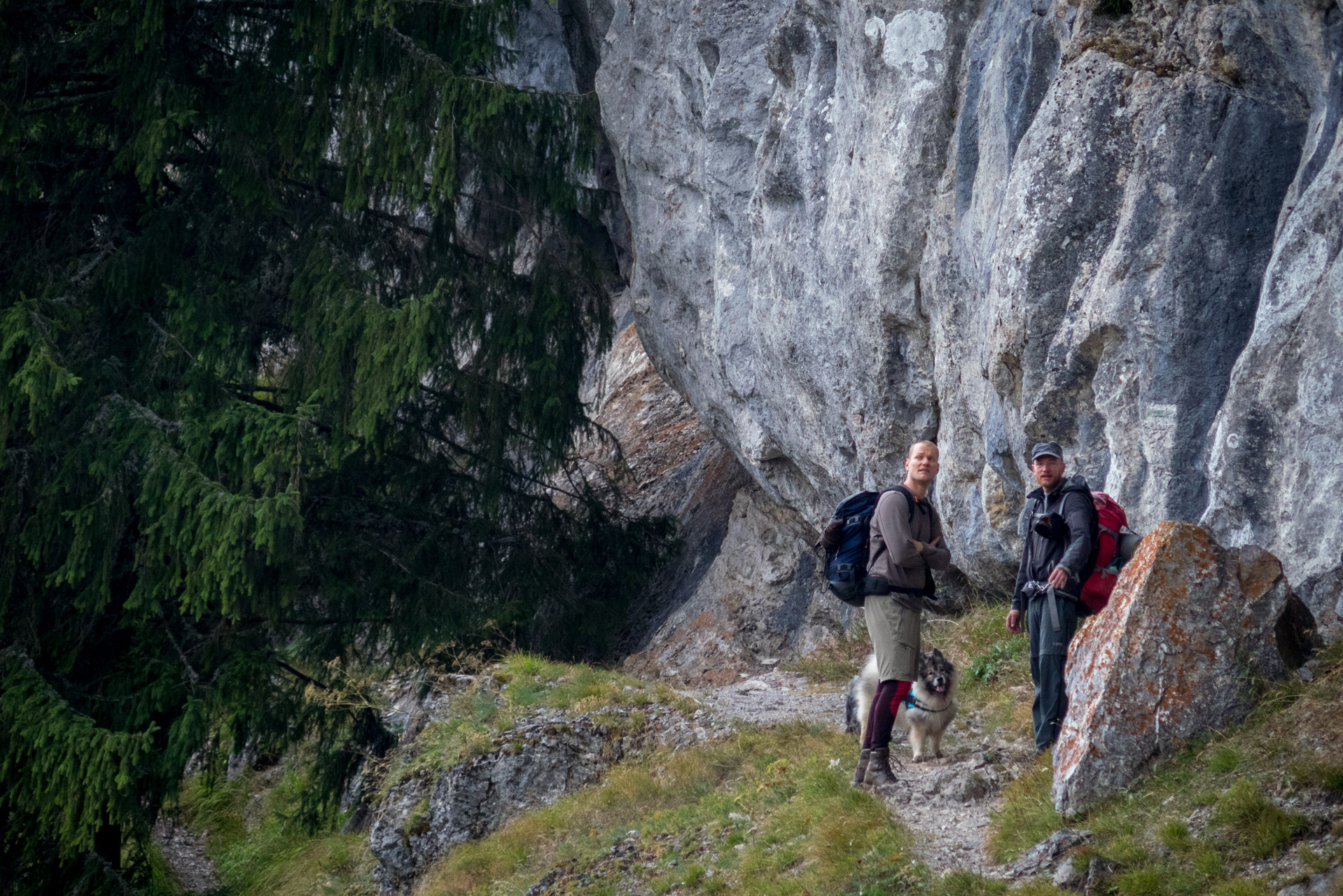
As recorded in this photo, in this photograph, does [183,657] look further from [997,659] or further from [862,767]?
[997,659]

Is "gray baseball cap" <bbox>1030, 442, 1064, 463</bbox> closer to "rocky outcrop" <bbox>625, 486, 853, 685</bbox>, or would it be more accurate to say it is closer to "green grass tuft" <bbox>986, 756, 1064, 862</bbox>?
"green grass tuft" <bbox>986, 756, 1064, 862</bbox>

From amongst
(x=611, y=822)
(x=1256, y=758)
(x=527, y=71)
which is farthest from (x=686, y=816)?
(x=527, y=71)

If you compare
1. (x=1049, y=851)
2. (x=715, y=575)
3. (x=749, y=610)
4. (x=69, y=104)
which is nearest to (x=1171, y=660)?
(x=1049, y=851)

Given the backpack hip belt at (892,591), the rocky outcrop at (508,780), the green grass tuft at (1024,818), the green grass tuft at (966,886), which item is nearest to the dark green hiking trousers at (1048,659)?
the green grass tuft at (1024,818)

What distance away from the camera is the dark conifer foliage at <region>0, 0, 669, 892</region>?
405 inches

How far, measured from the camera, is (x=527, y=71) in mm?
16750

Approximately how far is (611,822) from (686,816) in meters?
0.96

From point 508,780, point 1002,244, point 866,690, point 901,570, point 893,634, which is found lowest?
point 508,780

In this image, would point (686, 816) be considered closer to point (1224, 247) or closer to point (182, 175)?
point (1224, 247)

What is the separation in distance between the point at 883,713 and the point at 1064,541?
1.50 meters

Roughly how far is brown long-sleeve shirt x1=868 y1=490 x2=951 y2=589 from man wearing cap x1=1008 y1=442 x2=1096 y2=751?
0.52m

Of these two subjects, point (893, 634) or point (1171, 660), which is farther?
point (893, 634)

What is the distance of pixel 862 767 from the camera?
22.6ft

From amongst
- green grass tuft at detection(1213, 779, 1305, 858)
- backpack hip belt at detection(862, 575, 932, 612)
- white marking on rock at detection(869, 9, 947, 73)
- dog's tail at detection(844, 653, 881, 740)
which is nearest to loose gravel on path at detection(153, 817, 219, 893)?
dog's tail at detection(844, 653, 881, 740)
